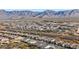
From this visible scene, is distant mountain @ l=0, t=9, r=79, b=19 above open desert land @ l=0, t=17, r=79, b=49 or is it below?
above

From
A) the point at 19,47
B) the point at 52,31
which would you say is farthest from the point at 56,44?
the point at 19,47

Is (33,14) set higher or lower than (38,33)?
higher

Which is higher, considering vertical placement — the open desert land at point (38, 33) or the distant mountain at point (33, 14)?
the distant mountain at point (33, 14)
